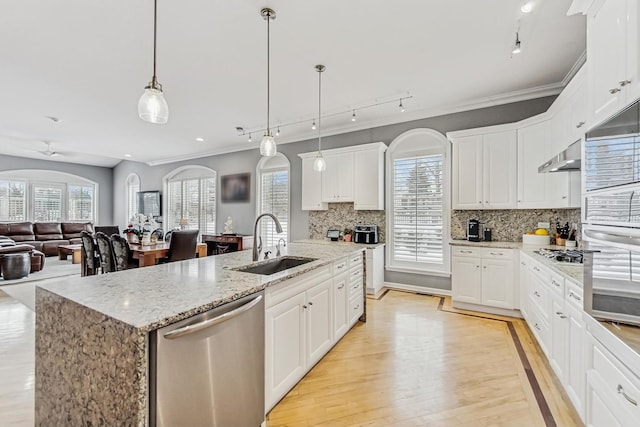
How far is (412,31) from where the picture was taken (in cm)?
261

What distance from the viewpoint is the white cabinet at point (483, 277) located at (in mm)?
3518

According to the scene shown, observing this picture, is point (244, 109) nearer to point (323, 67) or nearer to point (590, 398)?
point (323, 67)

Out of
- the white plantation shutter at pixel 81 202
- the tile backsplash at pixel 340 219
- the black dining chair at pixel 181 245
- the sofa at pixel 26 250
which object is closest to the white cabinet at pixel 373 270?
the tile backsplash at pixel 340 219

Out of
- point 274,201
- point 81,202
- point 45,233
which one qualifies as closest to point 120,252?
point 274,201

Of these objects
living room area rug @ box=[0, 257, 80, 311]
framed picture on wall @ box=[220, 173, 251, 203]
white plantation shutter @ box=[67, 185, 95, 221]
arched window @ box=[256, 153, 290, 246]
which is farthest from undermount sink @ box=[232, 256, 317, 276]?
white plantation shutter @ box=[67, 185, 95, 221]

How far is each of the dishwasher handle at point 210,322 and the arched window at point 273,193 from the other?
4656mm

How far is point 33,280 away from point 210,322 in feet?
21.4

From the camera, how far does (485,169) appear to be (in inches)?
154

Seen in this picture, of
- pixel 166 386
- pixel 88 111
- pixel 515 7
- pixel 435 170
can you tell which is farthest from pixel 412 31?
pixel 88 111

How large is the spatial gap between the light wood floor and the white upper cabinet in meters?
2.18

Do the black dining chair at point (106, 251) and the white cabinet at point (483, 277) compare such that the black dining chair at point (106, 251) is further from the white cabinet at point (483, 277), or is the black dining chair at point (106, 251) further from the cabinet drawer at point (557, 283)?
the cabinet drawer at point (557, 283)

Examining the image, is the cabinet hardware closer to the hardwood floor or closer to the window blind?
the hardwood floor

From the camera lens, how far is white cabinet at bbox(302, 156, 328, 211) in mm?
5344

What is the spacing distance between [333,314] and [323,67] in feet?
8.71
